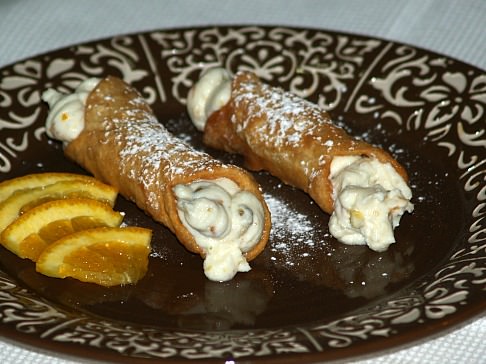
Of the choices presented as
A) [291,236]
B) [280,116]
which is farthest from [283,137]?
[291,236]

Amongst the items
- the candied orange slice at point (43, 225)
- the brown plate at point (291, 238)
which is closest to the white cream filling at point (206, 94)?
the brown plate at point (291, 238)

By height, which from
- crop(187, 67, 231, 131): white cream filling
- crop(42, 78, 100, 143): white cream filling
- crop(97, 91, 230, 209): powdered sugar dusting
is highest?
crop(187, 67, 231, 131): white cream filling

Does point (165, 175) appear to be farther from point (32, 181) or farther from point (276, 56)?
point (276, 56)

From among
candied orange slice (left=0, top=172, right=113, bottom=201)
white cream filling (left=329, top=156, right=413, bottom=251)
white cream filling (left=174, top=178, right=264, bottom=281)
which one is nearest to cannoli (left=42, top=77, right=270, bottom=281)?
white cream filling (left=174, top=178, right=264, bottom=281)

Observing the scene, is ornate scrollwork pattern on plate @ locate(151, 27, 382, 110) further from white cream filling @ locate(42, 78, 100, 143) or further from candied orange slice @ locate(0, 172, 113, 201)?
candied orange slice @ locate(0, 172, 113, 201)

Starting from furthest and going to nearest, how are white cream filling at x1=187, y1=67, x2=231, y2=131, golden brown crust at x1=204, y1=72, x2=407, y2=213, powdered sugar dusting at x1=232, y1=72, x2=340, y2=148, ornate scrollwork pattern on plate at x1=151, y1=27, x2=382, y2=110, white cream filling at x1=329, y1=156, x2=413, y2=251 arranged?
1. ornate scrollwork pattern on plate at x1=151, y1=27, x2=382, y2=110
2. white cream filling at x1=187, y1=67, x2=231, y2=131
3. powdered sugar dusting at x1=232, y1=72, x2=340, y2=148
4. golden brown crust at x1=204, y1=72, x2=407, y2=213
5. white cream filling at x1=329, y1=156, x2=413, y2=251

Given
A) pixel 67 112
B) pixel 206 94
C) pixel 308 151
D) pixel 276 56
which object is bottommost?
pixel 308 151

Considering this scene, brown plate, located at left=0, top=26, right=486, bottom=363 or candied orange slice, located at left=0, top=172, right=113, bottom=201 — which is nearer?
brown plate, located at left=0, top=26, right=486, bottom=363

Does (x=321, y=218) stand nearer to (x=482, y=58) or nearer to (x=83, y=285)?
(x=83, y=285)
